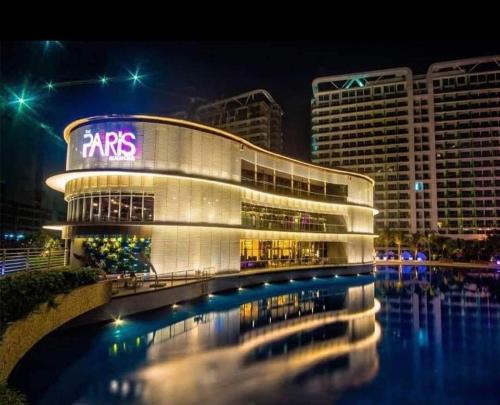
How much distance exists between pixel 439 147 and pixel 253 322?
253 ft

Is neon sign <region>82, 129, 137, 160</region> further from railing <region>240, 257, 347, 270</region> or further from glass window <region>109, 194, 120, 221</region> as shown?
railing <region>240, 257, 347, 270</region>

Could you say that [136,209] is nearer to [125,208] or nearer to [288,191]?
[125,208]

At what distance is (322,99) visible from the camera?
89750mm

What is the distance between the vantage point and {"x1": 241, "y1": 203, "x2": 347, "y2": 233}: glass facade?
32044 mm

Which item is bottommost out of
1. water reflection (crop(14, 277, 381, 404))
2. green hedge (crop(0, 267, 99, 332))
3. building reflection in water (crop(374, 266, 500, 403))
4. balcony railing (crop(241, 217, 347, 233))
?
building reflection in water (crop(374, 266, 500, 403))

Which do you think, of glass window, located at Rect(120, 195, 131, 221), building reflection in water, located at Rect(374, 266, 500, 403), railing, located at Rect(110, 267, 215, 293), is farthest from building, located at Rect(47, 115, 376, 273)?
building reflection in water, located at Rect(374, 266, 500, 403)

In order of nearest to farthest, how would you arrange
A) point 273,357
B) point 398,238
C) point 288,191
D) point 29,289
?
point 29,289 < point 273,357 < point 288,191 < point 398,238

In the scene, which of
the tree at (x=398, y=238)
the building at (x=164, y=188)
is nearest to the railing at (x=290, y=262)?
the building at (x=164, y=188)

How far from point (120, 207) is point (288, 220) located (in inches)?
680

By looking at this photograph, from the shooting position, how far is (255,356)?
1293 centimetres

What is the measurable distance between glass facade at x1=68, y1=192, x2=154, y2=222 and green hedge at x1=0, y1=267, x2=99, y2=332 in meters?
9.64

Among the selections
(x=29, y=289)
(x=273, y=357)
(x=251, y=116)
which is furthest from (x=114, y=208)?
(x=251, y=116)

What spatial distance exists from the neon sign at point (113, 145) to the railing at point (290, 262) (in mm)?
14026

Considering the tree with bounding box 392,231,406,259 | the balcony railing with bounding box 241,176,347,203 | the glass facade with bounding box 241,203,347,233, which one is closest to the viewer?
the balcony railing with bounding box 241,176,347,203
